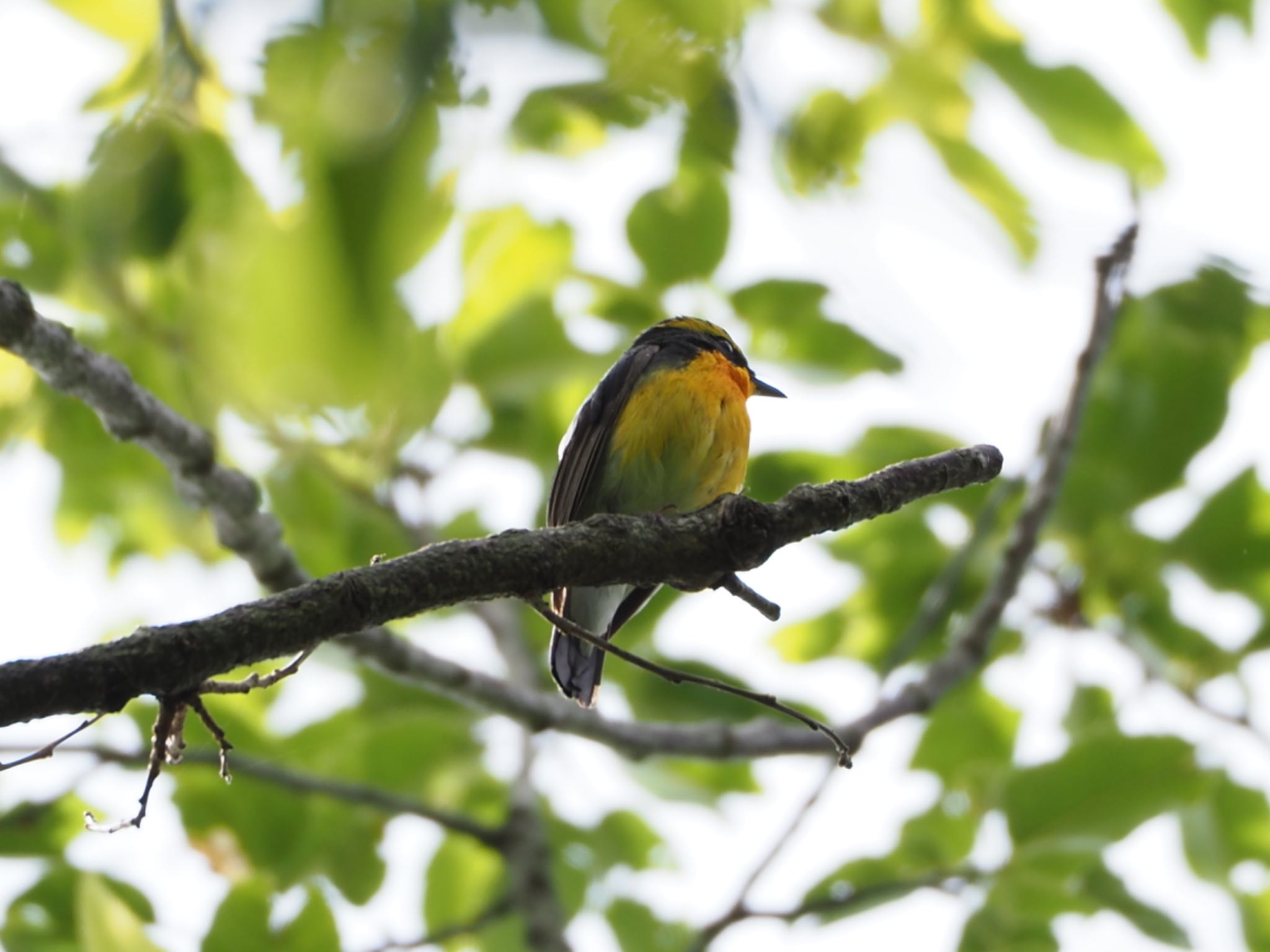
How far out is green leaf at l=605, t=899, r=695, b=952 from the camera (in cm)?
438

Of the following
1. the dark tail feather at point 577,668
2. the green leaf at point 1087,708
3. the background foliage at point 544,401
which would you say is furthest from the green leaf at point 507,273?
the green leaf at point 1087,708

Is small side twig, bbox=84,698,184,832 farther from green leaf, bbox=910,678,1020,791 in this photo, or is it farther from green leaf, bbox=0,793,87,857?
green leaf, bbox=910,678,1020,791

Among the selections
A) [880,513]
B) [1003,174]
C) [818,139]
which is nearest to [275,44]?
[818,139]

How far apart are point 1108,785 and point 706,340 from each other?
2.52m

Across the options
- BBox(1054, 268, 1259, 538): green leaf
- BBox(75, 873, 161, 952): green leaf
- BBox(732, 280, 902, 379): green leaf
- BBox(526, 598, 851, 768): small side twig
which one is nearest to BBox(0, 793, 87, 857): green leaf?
BBox(75, 873, 161, 952): green leaf

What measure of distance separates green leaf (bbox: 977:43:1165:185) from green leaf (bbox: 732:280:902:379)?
2.28 meters

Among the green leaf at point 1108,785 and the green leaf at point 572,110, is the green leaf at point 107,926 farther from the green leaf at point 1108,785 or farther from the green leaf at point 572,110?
the green leaf at point 1108,785

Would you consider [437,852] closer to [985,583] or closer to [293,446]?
[985,583]

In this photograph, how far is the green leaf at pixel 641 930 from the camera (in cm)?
438

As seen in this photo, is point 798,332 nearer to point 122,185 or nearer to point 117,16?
point 117,16

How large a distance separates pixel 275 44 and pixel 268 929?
3.04m

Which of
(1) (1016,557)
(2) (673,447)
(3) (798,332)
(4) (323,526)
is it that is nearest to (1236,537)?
(1) (1016,557)

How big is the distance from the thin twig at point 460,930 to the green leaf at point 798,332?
6.74 ft

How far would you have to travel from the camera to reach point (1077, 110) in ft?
4.33
